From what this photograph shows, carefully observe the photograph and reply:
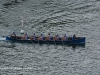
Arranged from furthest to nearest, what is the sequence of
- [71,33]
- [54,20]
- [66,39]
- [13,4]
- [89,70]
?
[13,4]
[54,20]
[71,33]
[66,39]
[89,70]

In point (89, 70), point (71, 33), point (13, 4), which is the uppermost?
point (13, 4)

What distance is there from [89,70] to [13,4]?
52.4 m

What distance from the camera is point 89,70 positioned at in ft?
303

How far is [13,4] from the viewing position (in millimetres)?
132750

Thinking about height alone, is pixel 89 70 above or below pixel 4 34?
below

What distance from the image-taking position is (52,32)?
112125 mm

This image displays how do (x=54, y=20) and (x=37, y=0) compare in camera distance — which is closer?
(x=54, y=20)

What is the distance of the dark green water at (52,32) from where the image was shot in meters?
92.9

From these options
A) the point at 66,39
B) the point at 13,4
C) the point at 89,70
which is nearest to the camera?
the point at 89,70

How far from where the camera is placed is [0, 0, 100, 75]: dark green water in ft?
305

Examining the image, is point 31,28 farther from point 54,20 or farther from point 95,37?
point 95,37

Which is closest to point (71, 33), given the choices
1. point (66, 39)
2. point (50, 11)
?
point (66, 39)

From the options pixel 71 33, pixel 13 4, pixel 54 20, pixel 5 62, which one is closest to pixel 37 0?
pixel 13 4

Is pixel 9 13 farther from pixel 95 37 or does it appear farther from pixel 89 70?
pixel 89 70
